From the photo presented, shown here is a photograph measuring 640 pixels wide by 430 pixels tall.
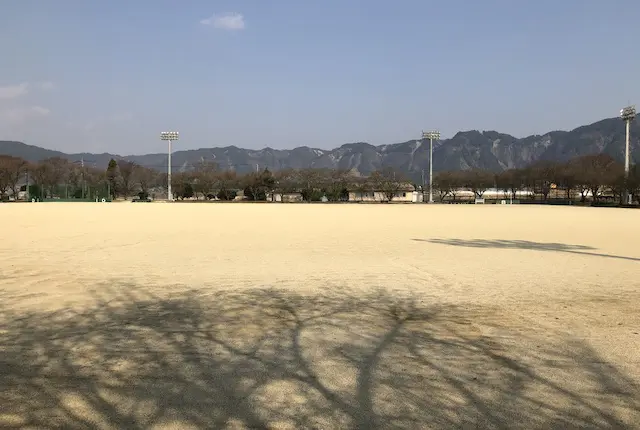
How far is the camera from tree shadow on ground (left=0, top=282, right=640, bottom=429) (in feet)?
11.8

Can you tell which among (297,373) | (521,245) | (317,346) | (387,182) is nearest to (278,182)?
(387,182)

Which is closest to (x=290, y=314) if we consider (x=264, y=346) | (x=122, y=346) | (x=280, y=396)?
(x=264, y=346)

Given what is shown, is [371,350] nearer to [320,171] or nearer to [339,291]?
[339,291]

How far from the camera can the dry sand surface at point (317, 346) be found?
12.1 ft

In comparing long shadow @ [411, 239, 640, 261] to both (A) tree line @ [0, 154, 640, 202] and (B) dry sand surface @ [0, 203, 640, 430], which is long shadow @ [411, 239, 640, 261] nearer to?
(B) dry sand surface @ [0, 203, 640, 430]

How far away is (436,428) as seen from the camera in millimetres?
3449

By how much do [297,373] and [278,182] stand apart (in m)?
99.3

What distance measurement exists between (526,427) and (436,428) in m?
0.63

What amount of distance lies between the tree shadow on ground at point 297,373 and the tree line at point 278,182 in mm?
89742

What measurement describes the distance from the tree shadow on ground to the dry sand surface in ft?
0.06

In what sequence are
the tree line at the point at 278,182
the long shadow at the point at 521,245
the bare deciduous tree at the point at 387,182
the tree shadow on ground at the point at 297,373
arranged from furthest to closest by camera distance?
the bare deciduous tree at the point at 387,182 < the tree line at the point at 278,182 < the long shadow at the point at 521,245 < the tree shadow on ground at the point at 297,373

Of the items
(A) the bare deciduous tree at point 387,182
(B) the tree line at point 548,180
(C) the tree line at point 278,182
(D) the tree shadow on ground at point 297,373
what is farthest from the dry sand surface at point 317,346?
(A) the bare deciduous tree at point 387,182

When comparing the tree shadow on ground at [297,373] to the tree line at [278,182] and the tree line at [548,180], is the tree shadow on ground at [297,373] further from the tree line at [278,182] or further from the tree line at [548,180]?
the tree line at [278,182]

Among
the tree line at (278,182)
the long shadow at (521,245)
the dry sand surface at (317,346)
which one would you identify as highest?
the tree line at (278,182)
